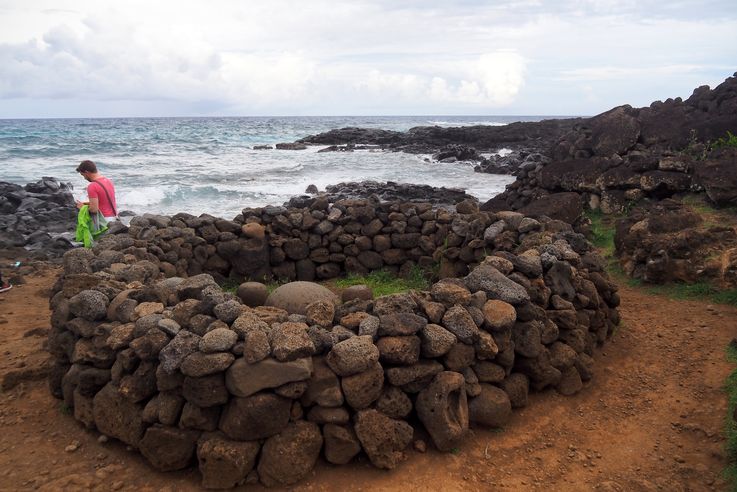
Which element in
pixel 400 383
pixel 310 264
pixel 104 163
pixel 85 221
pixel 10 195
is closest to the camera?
pixel 400 383

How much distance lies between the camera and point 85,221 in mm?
7668

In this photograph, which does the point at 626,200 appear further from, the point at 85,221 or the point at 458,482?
A: the point at 85,221

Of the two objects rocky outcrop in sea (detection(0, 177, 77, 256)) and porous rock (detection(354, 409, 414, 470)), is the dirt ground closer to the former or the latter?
porous rock (detection(354, 409, 414, 470))

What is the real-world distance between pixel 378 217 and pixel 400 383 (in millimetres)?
5725

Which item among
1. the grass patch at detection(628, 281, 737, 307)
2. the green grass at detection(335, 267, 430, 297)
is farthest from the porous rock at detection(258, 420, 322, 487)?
the grass patch at detection(628, 281, 737, 307)

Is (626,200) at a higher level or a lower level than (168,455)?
higher

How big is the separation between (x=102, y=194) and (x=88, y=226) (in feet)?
1.66

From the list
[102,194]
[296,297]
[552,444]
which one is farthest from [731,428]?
[102,194]

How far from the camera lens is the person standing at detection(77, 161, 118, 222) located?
24.3 feet

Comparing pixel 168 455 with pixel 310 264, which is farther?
pixel 310 264

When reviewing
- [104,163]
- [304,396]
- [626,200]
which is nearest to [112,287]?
[304,396]

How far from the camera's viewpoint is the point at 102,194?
7.64 metres

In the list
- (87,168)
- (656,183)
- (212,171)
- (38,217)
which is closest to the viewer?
(87,168)

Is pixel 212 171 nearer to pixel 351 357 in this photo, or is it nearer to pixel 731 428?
pixel 351 357
